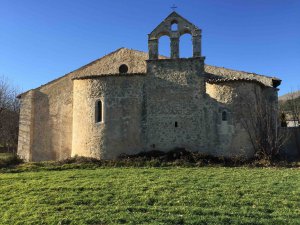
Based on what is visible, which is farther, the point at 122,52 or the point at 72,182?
the point at 122,52

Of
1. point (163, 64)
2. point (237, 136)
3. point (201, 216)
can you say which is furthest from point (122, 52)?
point (201, 216)

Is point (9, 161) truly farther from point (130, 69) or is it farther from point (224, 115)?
point (224, 115)

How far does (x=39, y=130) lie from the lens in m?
24.9

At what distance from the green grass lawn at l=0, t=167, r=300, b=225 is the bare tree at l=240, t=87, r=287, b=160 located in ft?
15.6

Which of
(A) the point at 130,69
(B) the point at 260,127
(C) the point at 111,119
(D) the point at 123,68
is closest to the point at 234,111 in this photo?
(B) the point at 260,127

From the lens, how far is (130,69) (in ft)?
77.6

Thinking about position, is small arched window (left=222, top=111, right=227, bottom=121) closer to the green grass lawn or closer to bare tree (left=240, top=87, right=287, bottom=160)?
bare tree (left=240, top=87, right=287, bottom=160)

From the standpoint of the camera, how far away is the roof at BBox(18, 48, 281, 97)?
74.0 ft

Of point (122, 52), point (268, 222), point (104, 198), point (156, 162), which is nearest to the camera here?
point (268, 222)

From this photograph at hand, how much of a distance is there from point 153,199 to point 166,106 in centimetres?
1072

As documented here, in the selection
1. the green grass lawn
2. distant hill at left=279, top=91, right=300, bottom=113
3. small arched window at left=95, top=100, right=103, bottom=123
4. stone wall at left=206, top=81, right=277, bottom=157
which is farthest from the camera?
distant hill at left=279, top=91, right=300, bottom=113

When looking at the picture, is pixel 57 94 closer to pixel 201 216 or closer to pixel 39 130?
pixel 39 130

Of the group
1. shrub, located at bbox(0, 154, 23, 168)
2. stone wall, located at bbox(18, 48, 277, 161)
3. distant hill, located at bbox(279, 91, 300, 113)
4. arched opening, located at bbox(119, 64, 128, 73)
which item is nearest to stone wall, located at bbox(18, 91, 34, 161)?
shrub, located at bbox(0, 154, 23, 168)

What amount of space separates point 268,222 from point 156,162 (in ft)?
34.7
